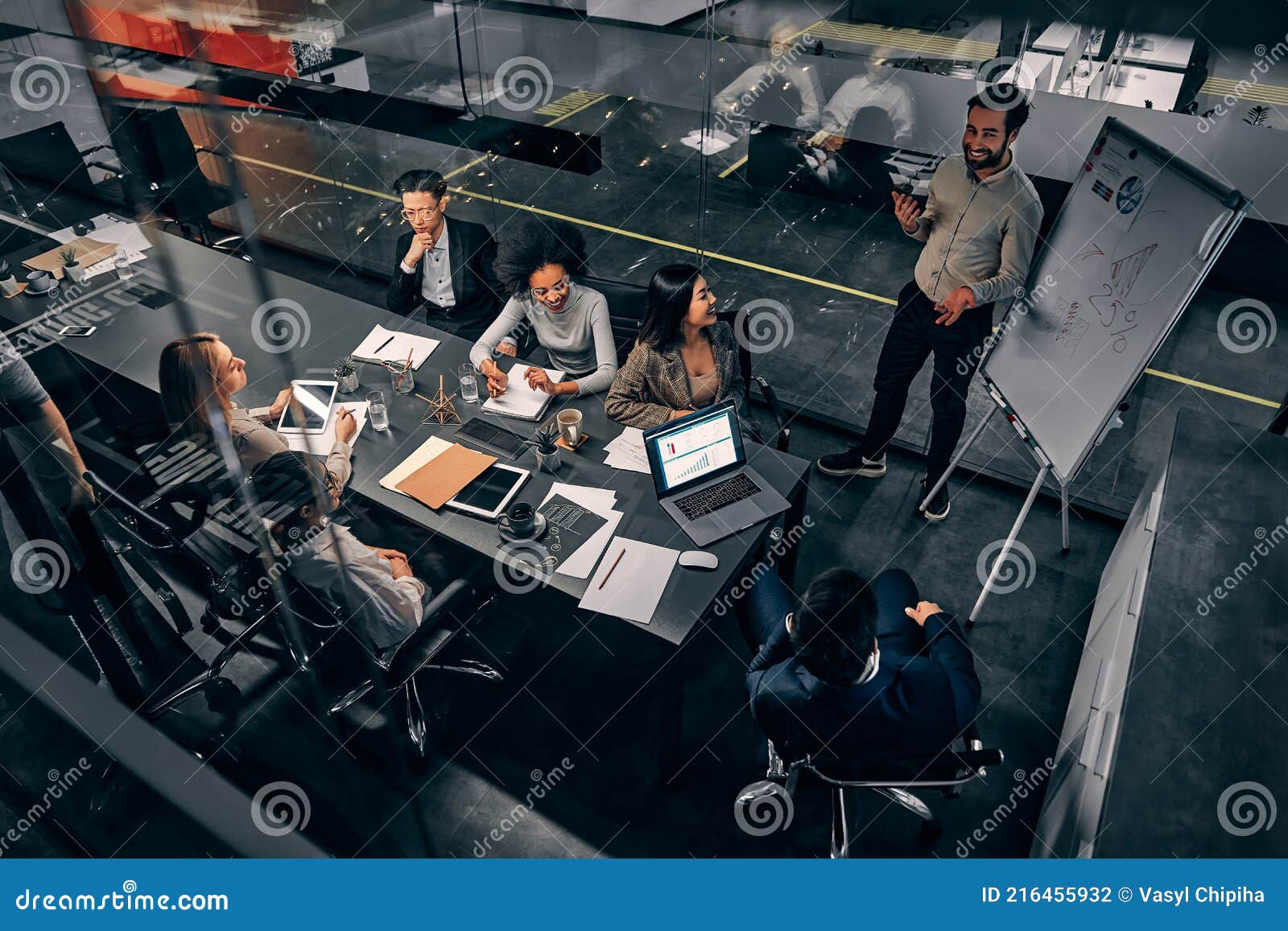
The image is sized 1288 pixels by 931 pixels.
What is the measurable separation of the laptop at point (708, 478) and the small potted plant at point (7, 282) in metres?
3.31

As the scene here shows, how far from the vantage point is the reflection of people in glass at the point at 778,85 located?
3.57 m

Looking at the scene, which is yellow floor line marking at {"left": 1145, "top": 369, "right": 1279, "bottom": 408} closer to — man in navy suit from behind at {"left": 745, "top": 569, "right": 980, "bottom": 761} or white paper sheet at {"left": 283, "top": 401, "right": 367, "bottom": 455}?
man in navy suit from behind at {"left": 745, "top": 569, "right": 980, "bottom": 761}

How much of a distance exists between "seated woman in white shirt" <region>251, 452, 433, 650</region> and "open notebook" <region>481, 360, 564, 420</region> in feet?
2.74

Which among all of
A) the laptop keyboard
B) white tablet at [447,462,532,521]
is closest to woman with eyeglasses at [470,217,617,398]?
white tablet at [447,462,532,521]

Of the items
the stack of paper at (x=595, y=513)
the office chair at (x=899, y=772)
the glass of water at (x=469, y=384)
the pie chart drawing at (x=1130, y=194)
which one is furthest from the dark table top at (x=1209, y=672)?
the glass of water at (x=469, y=384)

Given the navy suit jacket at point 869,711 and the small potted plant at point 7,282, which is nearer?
the navy suit jacket at point 869,711

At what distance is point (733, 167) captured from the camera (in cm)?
407

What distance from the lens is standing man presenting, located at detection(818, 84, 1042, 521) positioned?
3297 mm

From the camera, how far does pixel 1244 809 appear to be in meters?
1.87

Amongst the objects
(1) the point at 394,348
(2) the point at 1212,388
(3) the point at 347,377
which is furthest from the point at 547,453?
(2) the point at 1212,388

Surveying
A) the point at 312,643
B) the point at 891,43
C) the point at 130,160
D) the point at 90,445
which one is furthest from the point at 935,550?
the point at 130,160

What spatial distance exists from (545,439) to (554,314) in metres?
0.81

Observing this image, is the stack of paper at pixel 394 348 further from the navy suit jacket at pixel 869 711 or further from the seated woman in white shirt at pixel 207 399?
the navy suit jacket at pixel 869 711

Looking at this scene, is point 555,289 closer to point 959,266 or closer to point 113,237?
point 959,266
